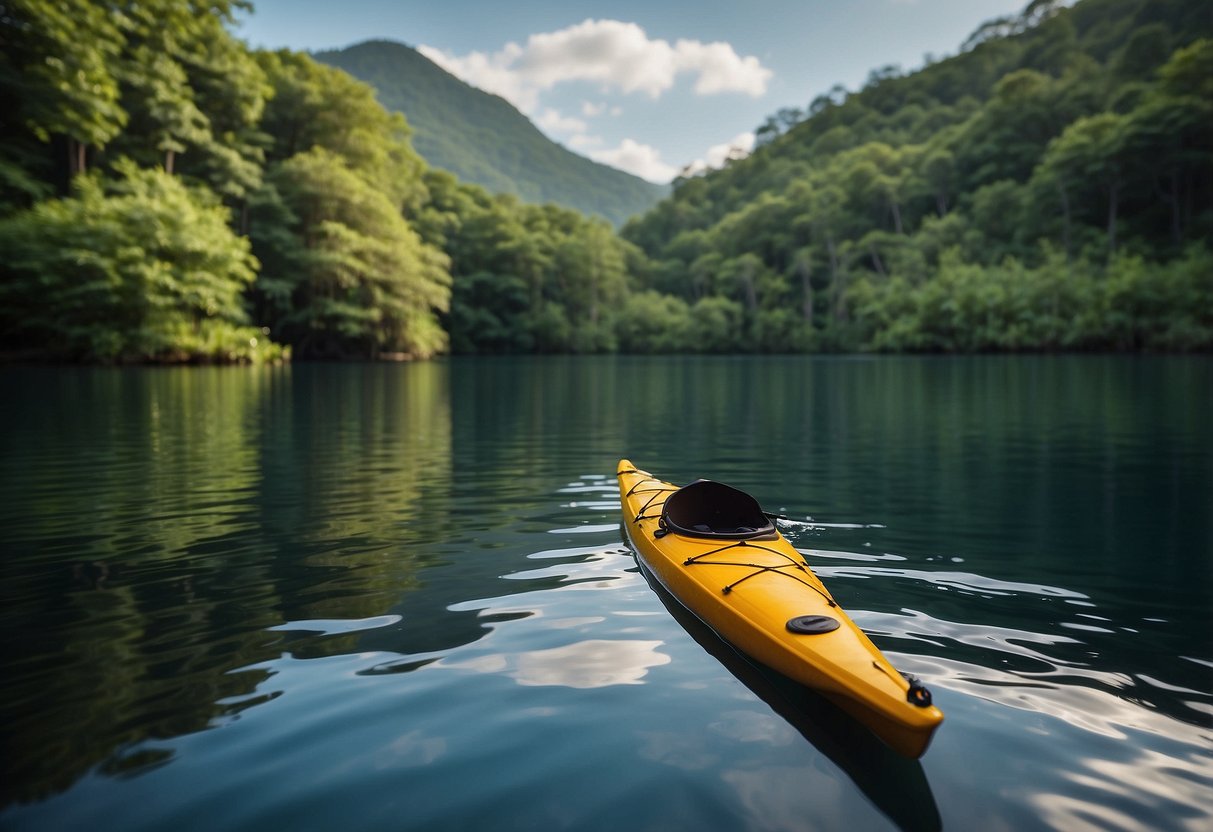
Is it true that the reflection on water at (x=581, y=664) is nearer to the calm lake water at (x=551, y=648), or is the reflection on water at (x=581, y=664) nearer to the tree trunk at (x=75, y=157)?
the calm lake water at (x=551, y=648)

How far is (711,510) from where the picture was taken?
18.2 feet

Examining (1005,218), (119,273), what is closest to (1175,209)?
(1005,218)

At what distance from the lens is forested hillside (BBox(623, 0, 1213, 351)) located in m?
44.2

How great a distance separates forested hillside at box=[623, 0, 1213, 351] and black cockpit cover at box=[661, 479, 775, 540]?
46.1m

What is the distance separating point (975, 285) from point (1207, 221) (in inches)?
528

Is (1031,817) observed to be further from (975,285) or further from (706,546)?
(975,285)

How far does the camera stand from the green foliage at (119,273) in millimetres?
26172

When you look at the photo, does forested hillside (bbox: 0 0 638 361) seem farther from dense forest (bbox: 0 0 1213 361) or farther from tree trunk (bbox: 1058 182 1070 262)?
tree trunk (bbox: 1058 182 1070 262)

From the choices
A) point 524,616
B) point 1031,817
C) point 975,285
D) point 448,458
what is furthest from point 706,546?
point 975,285

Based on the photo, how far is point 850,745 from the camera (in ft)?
10.3

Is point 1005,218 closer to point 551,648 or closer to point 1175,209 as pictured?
point 1175,209

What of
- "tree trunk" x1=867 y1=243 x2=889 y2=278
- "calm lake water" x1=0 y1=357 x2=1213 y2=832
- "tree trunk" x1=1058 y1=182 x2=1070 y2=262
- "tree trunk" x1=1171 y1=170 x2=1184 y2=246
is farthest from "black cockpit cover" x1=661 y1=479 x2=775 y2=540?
"tree trunk" x1=867 y1=243 x2=889 y2=278

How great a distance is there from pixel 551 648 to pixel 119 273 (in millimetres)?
29432

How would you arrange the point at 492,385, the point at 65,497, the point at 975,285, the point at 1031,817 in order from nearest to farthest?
the point at 1031,817 < the point at 65,497 < the point at 492,385 < the point at 975,285
